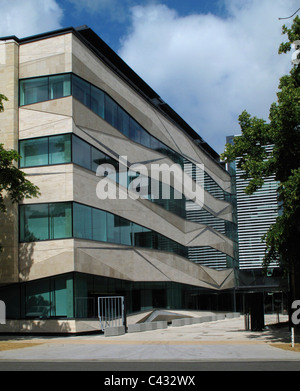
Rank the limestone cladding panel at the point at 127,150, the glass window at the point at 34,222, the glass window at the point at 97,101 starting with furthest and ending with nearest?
the glass window at the point at 97,101, the limestone cladding panel at the point at 127,150, the glass window at the point at 34,222

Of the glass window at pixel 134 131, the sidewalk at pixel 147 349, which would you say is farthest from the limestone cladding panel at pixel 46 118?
the sidewalk at pixel 147 349

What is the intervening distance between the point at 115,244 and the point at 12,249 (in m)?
6.88

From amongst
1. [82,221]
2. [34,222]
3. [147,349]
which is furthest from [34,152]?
[147,349]

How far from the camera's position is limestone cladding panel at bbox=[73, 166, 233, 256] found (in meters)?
30.6

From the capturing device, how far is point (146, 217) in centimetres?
3844

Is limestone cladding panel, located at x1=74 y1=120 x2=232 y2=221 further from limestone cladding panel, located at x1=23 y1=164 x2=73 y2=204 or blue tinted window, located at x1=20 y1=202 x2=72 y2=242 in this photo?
blue tinted window, located at x1=20 y1=202 x2=72 y2=242

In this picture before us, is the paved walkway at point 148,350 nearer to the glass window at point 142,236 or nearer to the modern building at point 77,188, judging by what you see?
the modern building at point 77,188

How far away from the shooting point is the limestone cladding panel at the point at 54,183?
29.4 m

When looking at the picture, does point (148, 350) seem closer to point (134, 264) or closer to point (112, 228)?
point (112, 228)

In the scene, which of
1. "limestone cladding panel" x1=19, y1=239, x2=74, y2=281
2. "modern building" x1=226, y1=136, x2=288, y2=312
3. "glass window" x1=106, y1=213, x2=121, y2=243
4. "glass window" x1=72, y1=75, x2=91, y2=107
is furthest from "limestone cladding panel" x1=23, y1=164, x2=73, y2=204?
"modern building" x1=226, y1=136, x2=288, y2=312

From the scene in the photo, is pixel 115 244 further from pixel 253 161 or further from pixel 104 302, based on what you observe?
pixel 253 161

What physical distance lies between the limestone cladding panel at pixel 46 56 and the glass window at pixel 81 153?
4.36 metres

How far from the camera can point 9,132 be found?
3075 cm
